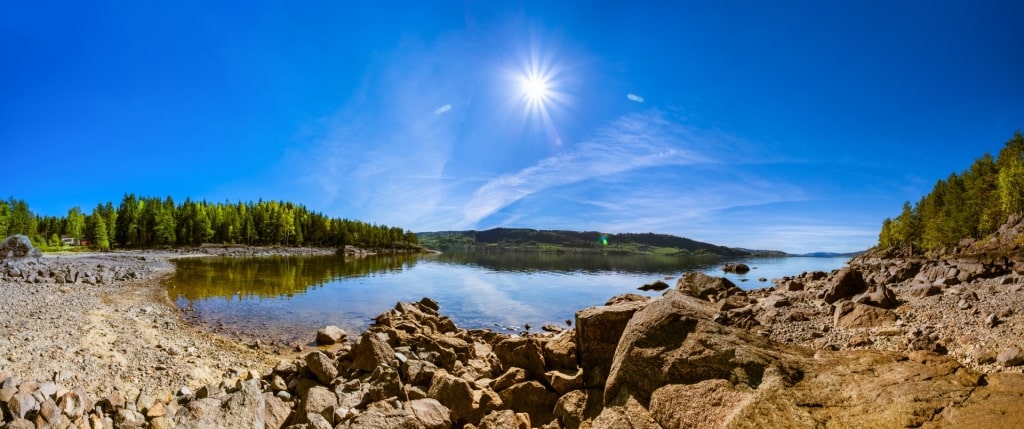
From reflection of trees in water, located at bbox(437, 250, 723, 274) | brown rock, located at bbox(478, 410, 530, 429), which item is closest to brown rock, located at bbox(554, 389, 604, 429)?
brown rock, located at bbox(478, 410, 530, 429)

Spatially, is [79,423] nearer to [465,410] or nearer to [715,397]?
[465,410]

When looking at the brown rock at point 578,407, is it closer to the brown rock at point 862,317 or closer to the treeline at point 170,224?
the brown rock at point 862,317

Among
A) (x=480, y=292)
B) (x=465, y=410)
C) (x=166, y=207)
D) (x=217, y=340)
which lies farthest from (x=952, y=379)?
(x=166, y=207)

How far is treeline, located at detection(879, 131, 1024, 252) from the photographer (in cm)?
6531

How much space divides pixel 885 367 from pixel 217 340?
78.6ft

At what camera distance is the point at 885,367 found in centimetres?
688

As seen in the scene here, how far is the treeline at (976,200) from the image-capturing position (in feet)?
214

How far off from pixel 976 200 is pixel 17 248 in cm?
15302

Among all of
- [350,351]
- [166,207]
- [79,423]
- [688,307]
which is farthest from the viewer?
[166,207]

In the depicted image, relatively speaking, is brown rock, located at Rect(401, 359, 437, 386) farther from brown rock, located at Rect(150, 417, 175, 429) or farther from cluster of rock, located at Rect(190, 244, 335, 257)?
cluster of rock, located at Rect(190, 244, 335, 257)

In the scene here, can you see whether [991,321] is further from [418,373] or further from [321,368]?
[321,368]

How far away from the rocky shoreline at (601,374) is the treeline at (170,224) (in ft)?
385

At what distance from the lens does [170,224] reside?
112688 mm

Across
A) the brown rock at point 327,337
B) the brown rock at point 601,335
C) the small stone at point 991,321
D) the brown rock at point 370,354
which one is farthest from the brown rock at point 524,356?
Answer: the brown rock at point 327,337
